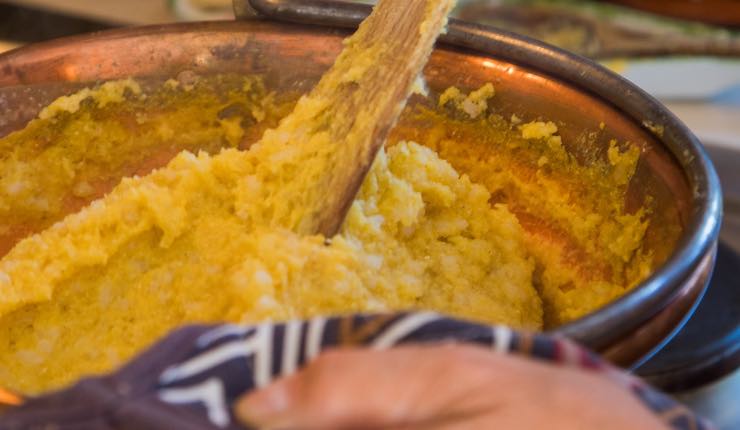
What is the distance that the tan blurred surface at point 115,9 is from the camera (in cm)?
216

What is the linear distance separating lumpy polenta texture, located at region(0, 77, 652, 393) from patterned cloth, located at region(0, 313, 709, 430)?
0.74ft

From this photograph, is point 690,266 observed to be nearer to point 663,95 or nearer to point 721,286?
point 721,286

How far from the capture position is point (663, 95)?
1739 mm

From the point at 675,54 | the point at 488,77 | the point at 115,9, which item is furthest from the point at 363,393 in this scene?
the point at 115,9

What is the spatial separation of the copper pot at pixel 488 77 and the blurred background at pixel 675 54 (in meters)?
0.44

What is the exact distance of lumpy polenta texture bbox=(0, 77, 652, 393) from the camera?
78 cm

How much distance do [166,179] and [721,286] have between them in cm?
89

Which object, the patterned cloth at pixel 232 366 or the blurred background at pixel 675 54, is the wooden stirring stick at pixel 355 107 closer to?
the patterned cloth at pixel 232 366

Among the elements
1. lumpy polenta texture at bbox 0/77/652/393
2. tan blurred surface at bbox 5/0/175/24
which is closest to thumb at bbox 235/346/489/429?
lumpy polenta texture at bbox 0/77/652/393

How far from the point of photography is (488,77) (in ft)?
3.03

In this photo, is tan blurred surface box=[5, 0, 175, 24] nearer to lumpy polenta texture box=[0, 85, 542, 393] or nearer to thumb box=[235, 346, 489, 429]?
lumpy polenta texture box=[0, 85, 542, 393]

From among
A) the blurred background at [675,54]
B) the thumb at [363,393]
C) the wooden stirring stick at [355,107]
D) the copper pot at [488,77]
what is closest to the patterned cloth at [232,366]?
the thumb at [363,393]

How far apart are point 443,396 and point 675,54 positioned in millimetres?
1528

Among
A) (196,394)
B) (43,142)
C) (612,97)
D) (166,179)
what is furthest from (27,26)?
(196,394)
